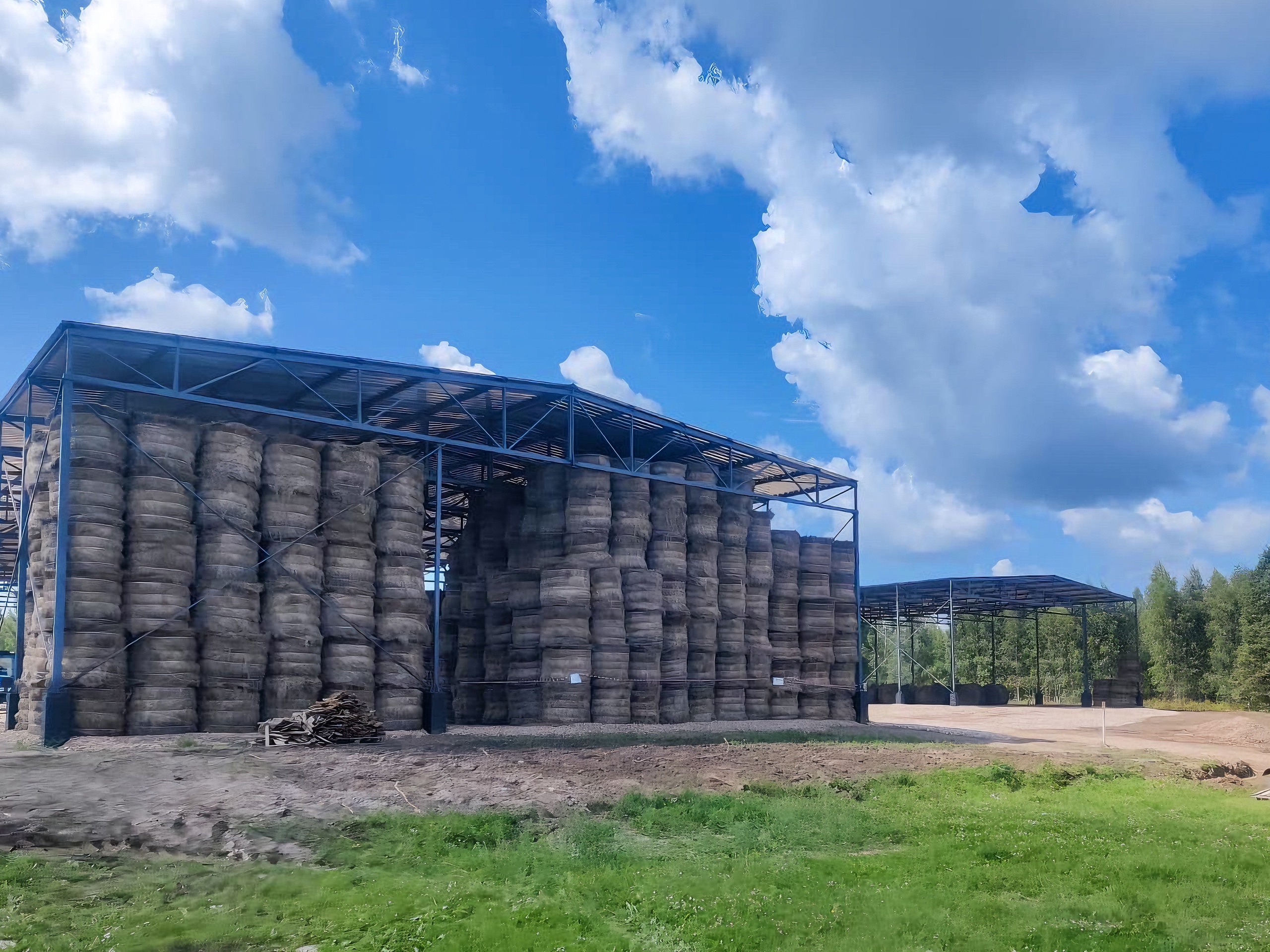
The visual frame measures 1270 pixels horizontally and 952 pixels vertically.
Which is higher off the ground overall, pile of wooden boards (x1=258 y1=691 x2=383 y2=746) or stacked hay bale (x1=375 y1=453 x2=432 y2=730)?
stacked hay bale (x1=375 y1=453 x2=432 y2=730)

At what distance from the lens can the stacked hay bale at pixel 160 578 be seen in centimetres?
1784

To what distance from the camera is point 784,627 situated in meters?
30.9

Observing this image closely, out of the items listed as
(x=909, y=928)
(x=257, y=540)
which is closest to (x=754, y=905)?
(x=909, y=928)

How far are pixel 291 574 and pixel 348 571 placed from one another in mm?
1251

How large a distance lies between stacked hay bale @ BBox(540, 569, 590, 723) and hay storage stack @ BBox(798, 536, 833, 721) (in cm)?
891

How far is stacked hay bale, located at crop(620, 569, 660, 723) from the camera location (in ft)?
85.1

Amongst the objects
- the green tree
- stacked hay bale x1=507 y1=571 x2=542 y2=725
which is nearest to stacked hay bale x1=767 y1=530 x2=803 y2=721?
stacked hay bale x1=507 y1=571 x2=542 y2=725

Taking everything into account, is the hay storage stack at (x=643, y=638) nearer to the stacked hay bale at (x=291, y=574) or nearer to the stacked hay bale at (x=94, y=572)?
the stacked hay bale at (x=291, y=574)

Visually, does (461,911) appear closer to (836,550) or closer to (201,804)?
(201,804)

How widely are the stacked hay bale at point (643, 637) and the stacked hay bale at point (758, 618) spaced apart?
410 centimetres

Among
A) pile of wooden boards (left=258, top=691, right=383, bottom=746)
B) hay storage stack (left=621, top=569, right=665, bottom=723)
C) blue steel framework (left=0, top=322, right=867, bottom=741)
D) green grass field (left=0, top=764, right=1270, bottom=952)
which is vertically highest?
blue steel framework (left=0, top=322, right=867, bottom=741)

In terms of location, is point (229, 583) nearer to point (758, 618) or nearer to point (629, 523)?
point (629, 523)

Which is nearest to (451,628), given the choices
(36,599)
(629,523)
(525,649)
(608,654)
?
(525,649)

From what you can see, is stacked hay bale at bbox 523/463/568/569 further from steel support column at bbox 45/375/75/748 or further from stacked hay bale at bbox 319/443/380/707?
steel support column at bbox 45/375/75/748
